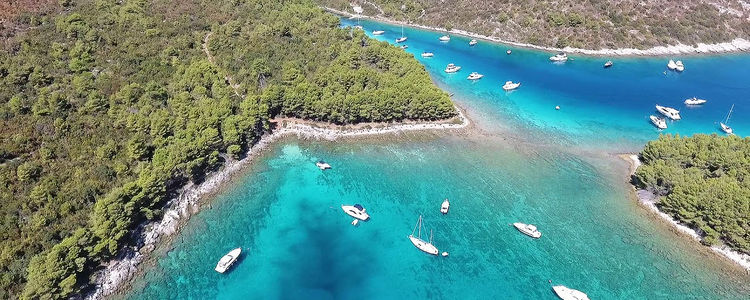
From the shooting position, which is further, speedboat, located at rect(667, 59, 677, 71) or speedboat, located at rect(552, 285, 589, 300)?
speedboat, located at rect(667, 59, 677, 71)

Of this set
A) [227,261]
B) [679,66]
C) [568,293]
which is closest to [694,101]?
[679,66]

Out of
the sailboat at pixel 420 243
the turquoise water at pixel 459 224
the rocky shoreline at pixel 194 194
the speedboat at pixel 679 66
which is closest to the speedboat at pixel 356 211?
the turquoise water at pixel 459 224

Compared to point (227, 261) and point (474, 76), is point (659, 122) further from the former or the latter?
point (227, 261)

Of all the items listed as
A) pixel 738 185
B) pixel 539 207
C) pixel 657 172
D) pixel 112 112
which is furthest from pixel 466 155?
pixel 112 112

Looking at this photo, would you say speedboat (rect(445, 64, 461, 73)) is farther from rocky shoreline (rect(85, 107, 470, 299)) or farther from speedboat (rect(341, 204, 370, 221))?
speedboat (rect(341, 204, 370, 221))

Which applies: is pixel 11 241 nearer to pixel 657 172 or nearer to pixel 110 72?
pixel 110 72

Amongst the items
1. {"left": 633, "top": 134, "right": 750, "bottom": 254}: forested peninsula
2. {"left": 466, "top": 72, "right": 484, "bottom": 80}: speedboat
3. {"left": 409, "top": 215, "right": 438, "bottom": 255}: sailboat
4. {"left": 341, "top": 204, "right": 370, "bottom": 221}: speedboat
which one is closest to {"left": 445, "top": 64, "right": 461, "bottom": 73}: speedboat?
{"left": 466, "top": 72, "right": 484, "bottom": 80}: speedboat
